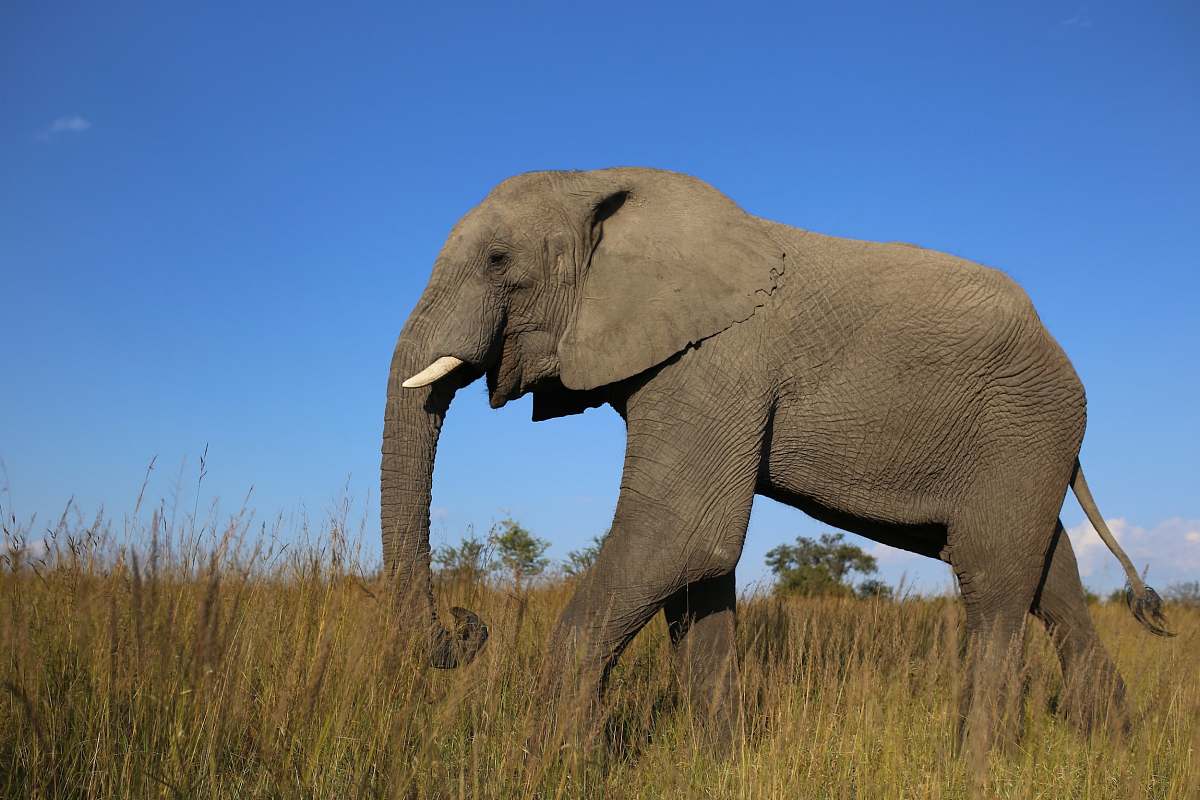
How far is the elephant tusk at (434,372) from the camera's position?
4980 millimetres

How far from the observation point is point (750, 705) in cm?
566

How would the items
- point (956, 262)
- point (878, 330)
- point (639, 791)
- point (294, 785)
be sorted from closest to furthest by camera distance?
point (294, 785) < point (639, 791) < point (878, 330) < point (956, 262)

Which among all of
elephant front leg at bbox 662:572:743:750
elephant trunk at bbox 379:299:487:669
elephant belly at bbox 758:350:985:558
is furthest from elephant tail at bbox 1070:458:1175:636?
elephant trunk at bbox 379:299:487:669

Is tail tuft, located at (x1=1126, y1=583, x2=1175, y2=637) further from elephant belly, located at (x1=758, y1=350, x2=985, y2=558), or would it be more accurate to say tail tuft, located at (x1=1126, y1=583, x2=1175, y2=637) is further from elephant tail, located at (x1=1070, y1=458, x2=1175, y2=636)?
elephant belly, located at (x1=758, y1=350, x2=985, y2=558)

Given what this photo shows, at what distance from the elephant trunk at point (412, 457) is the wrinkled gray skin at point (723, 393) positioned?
12 mm

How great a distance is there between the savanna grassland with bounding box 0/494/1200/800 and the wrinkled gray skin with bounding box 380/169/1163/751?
0.33 metres

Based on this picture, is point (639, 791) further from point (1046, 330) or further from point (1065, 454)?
point (1046, 330)

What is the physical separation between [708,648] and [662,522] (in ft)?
3.94

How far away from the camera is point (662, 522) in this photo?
15.5ft

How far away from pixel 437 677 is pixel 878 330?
3.08 m

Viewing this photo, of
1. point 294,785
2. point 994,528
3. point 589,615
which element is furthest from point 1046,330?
point 294,785

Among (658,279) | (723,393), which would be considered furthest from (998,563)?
(658,279)

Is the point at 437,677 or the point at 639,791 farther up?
the point at 437,677

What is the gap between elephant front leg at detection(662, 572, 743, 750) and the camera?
5398 mm
